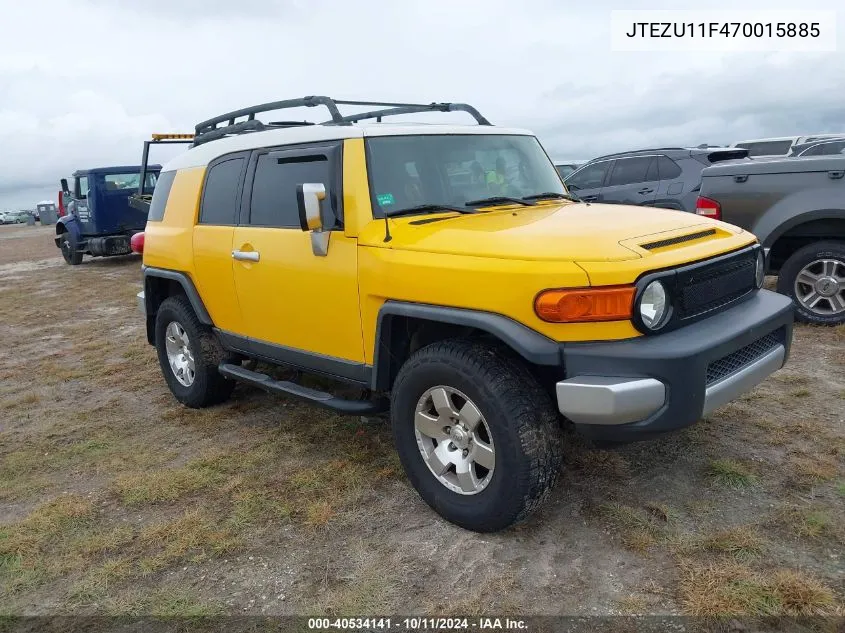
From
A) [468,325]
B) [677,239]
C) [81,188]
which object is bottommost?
[468,325]

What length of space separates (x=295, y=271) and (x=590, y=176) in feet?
24.0

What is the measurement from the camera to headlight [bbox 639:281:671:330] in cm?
288

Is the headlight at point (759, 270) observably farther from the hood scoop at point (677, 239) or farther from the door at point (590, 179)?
the door at point (590, 179)

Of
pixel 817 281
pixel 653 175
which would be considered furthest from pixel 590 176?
pixel 817 281

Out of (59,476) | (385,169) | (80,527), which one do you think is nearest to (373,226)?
(385,169)

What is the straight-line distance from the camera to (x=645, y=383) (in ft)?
8.96

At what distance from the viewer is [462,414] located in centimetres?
317

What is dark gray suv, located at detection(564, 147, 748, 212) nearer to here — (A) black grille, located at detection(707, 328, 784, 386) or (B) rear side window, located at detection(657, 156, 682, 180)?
(B) rear side window, located at detection(657, 156, 682, 180)

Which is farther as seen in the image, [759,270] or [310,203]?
[759,270]

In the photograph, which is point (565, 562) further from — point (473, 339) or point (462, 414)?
point (473, 339)

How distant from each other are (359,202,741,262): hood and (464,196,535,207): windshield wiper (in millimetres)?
74

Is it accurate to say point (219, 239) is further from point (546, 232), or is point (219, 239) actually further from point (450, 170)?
point (546, 232)

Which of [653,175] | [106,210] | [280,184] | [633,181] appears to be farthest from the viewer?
[106,210]

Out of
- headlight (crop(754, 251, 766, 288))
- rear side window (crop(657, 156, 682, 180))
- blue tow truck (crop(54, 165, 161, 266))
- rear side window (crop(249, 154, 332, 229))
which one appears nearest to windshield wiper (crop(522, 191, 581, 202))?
headlight (crop(754, 251, 766, 288))
